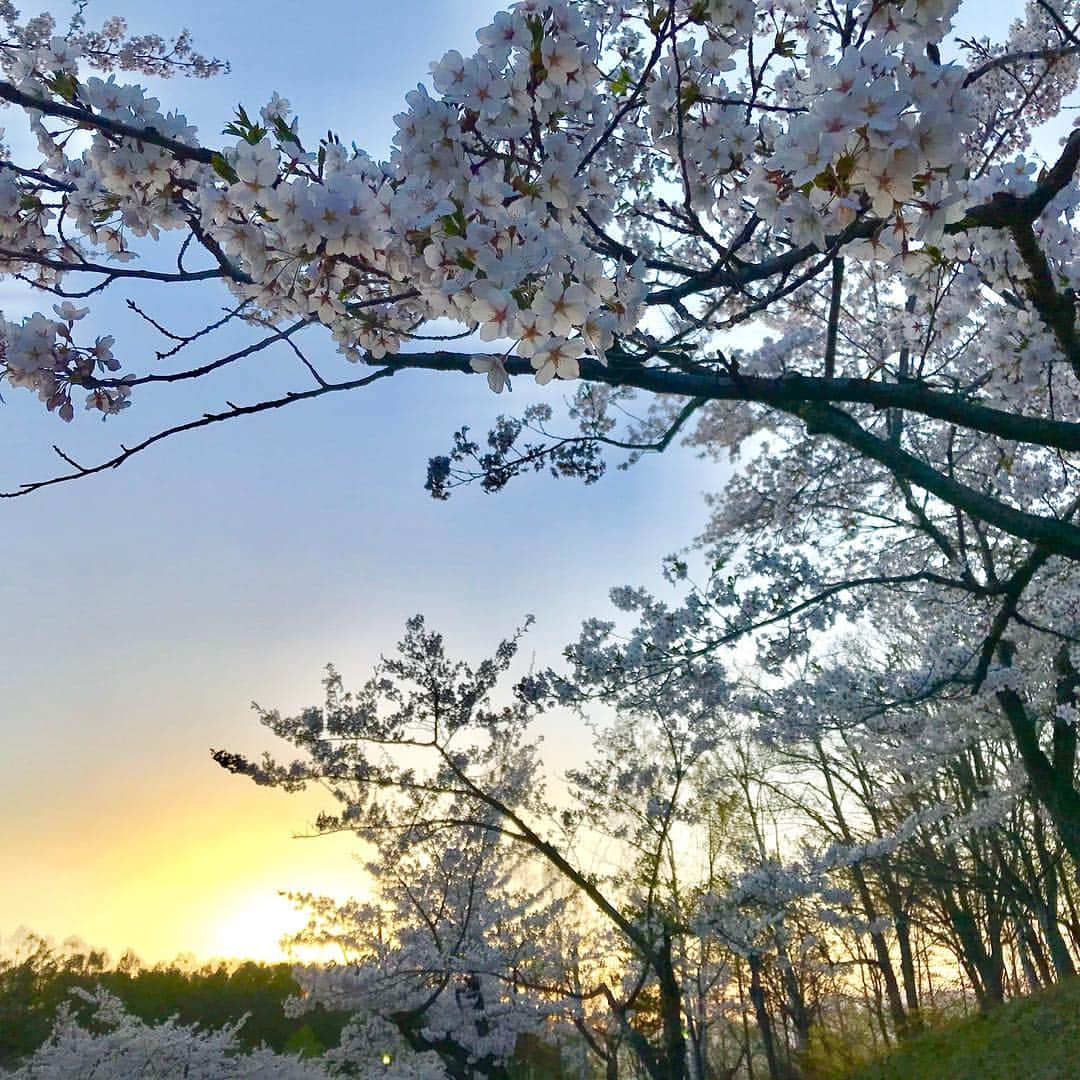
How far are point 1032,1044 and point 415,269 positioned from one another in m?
15.6

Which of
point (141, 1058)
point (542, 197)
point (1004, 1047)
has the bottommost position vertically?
point (1004, 1047)

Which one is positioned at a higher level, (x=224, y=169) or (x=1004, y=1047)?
(x=224, y=169)

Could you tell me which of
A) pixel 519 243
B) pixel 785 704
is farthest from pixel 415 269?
pixel 785 704

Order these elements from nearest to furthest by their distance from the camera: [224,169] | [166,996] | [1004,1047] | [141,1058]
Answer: [224,169]
[141,1058]
[1004,1047]
[166,996]

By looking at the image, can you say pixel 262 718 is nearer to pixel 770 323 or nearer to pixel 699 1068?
pixel 770 323

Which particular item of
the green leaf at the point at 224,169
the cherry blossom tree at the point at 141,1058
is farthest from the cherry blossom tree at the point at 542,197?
the cherry blossom tree at the point at 141,1058

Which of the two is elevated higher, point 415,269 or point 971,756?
point 971,756

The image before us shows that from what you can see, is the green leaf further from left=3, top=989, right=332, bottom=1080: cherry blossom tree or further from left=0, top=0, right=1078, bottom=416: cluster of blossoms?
left=3, top=989, right=332, bottom=1080: cherry blossom tree

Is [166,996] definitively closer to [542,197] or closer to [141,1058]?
[141,1058]

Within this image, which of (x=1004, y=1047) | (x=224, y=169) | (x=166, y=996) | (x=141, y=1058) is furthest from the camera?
(x=166, y=996)

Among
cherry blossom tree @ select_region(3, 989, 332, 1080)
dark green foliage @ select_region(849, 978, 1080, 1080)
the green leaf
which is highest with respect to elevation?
the green leaf

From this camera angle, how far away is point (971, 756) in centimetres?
1741

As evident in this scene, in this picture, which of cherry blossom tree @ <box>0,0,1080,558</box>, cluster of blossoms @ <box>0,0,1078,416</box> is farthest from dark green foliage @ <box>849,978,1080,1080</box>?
cluster of blossoms @ <box>0,0,1078,416</box>

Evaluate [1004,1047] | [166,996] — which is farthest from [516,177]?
[166,996]
